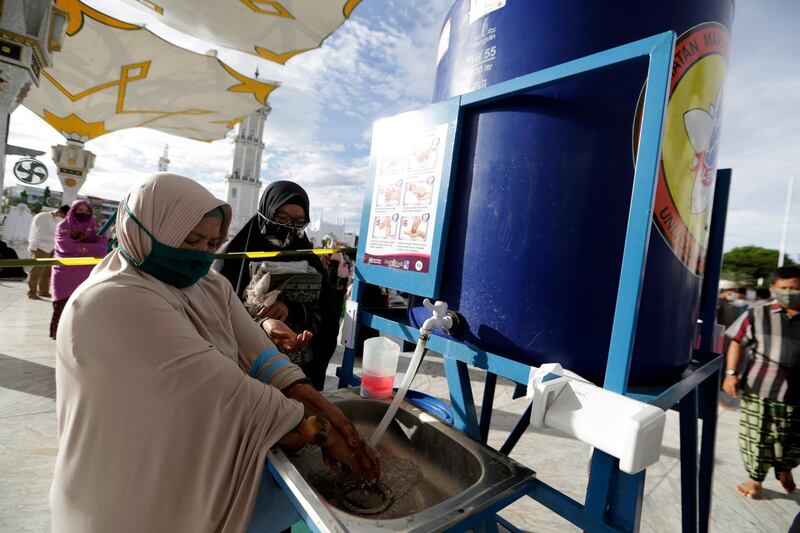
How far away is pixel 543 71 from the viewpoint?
119 centimetres

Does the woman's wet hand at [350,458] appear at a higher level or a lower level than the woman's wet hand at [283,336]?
lower

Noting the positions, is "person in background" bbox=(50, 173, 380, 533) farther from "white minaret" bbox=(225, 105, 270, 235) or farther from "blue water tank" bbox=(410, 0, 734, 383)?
"white minaret" bbox=(225, 105, 270, 235)

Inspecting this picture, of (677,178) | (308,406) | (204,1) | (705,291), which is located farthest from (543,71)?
(204,1)

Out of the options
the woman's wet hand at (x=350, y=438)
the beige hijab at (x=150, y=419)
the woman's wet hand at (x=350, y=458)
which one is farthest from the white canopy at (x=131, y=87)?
the woman's wet hand at (x=350, y=458)

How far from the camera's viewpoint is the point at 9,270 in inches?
Answer: 384

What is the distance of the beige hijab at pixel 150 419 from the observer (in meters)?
1.07

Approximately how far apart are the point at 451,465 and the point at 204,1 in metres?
9.40

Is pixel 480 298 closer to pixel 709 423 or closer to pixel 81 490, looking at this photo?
pixel 81 490

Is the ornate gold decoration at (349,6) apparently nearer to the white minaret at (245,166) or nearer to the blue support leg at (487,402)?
the blue support leg at (487,402)

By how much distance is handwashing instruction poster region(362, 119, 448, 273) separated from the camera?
154 cm

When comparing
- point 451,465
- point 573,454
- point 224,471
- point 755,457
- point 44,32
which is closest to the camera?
point 224,471

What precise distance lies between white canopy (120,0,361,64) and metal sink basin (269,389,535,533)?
800cm

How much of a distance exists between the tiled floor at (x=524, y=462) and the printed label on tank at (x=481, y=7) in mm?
2890

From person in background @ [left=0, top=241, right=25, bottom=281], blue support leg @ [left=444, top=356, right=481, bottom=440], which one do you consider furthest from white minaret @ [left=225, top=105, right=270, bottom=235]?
blue support leg @ [left=444, top=356, right=481, bottom=440]
